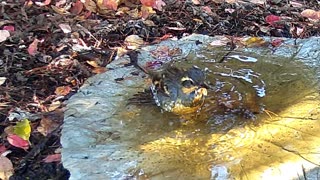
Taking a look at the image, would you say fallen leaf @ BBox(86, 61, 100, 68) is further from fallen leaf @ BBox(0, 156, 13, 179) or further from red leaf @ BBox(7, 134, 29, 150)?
fallen leaf @ BBox(0, 156, 13, 179)

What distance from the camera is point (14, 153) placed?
306 centimetres

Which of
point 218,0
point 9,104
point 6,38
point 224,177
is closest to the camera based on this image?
point 224,177

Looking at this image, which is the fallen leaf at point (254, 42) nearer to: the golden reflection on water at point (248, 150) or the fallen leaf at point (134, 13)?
the golden reflection on water at point (248, 150)

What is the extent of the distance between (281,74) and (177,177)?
1.07m

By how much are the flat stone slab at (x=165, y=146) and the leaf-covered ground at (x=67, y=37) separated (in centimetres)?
44

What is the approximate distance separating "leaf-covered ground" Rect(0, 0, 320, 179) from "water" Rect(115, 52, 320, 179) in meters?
0.69

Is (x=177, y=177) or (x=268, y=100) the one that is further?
(x=268, y=100)

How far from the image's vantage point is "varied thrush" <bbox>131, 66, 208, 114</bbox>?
268 cm

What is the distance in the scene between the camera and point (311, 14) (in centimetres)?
462

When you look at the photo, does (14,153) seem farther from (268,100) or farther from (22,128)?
(268,100)

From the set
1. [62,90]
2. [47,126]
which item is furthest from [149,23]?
[47,126]

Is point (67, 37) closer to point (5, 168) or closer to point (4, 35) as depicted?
point (4, 35)

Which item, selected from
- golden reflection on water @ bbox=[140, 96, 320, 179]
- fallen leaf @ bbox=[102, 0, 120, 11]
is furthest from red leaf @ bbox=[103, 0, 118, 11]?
golden reflection on water @ bbox=[140, 96, 320, 179]

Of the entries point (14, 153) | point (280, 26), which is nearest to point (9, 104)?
point (14, 153)
